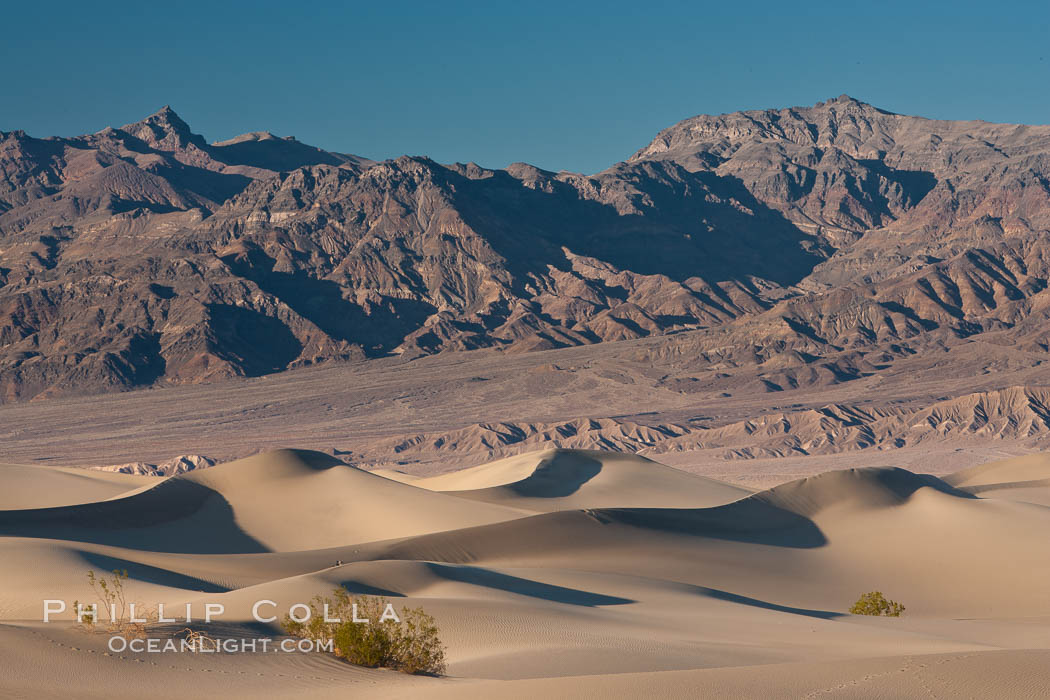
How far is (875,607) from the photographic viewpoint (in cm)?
3528

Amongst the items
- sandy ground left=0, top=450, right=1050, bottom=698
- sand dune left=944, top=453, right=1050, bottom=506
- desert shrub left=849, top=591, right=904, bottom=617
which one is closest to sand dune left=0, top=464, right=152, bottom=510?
sandy ground left=0, top=450, right=1050, bottom=698

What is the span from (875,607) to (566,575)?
8.18 m

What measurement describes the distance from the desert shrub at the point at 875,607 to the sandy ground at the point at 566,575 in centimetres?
158

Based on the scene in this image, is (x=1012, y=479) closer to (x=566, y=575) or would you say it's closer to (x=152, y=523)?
(x=152, y=523)

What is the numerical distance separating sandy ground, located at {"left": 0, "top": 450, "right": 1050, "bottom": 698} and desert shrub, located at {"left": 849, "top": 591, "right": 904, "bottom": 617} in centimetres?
158

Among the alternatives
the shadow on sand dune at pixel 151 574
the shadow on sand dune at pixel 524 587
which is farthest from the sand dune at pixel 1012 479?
the shadow on sand dune at pixel 151 574

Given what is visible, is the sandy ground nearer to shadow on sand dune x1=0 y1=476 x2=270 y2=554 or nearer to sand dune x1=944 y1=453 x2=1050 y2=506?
shadow on sand dune x1=0 y1=476 x2=270 y2=554

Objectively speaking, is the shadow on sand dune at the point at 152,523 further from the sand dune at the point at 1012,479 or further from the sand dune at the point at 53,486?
the sand dune at the point at 1012,479

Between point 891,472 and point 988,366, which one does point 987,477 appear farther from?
point 988,366


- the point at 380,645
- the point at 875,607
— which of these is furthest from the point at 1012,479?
the point at 380,645

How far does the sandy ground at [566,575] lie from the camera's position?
1697cm

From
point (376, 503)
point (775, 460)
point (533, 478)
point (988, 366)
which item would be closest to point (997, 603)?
point (376, 503)

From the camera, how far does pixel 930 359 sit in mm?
175750

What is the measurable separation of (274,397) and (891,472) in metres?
133
